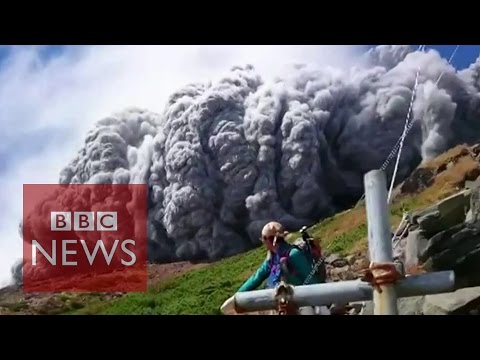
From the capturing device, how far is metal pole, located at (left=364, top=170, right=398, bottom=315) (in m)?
5.71

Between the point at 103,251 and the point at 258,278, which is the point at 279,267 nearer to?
the point at 258,278

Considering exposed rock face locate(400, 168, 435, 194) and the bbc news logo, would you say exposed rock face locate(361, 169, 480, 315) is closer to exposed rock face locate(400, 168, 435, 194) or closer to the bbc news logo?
exposed rock face locate(400, 168, 435, 194)

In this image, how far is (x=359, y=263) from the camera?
6.62 meters

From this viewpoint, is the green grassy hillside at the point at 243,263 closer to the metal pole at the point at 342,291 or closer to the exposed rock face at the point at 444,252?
the exposed rock face at the point at 444,252

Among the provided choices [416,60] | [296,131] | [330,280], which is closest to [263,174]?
[296,131]

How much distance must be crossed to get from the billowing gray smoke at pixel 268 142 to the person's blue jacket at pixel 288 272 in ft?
0.98

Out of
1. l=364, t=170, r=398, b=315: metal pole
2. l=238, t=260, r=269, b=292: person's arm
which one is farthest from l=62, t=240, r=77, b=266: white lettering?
l=364, t=170, r=398, b=315: metal pole

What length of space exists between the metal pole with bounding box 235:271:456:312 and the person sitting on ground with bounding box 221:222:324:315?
0.36 m

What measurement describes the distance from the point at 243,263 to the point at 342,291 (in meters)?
1.08

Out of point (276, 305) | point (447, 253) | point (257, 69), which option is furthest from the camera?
point (257, 69)

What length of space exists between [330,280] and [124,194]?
160 cm

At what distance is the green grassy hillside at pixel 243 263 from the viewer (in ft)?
22.0
